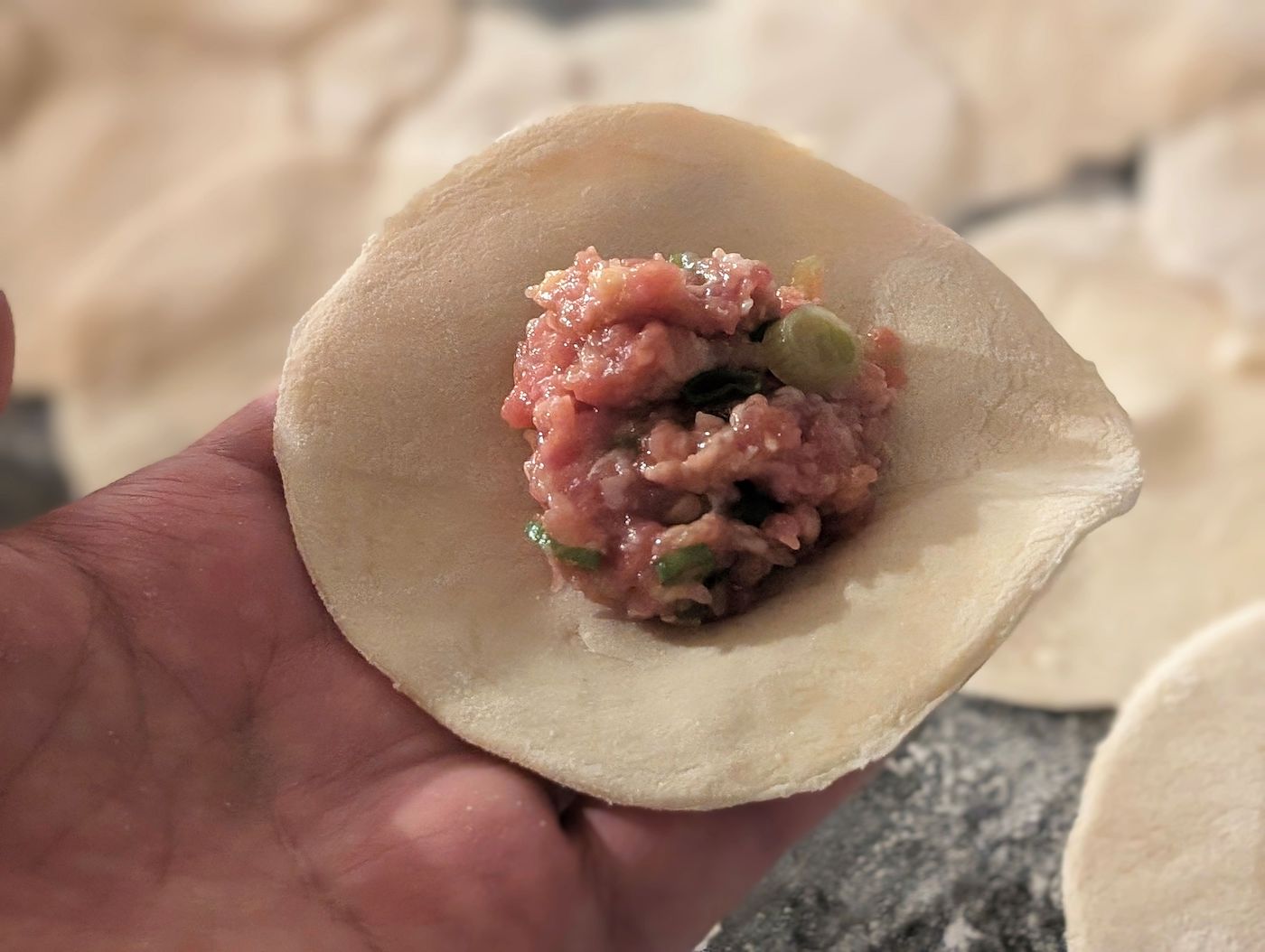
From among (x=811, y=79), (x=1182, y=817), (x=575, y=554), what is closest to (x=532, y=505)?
(x=575, y=554)

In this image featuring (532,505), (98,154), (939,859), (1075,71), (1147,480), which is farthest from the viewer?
(98,154)

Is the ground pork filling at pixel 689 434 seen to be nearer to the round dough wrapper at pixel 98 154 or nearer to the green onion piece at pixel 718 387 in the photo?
the green onion piece at pixel 718 387

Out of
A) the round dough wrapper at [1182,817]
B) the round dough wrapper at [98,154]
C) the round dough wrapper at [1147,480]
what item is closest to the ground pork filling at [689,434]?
the round dough wrapper at [1182,817]

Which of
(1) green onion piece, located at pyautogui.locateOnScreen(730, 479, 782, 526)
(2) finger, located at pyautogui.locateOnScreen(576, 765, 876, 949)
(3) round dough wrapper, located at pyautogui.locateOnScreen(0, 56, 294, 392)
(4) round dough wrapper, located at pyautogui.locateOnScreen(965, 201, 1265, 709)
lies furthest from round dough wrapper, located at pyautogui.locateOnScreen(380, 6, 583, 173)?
(2) finger, located at pyautogui.locateOnScreen(576, 765, 876, 949)

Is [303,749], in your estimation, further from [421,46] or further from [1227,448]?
[421,46]

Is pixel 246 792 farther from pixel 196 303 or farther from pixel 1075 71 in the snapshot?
pixel 1075 71

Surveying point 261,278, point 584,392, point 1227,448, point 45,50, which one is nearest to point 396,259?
point 584,392

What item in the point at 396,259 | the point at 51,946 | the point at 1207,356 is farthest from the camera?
the point at 1207,356
